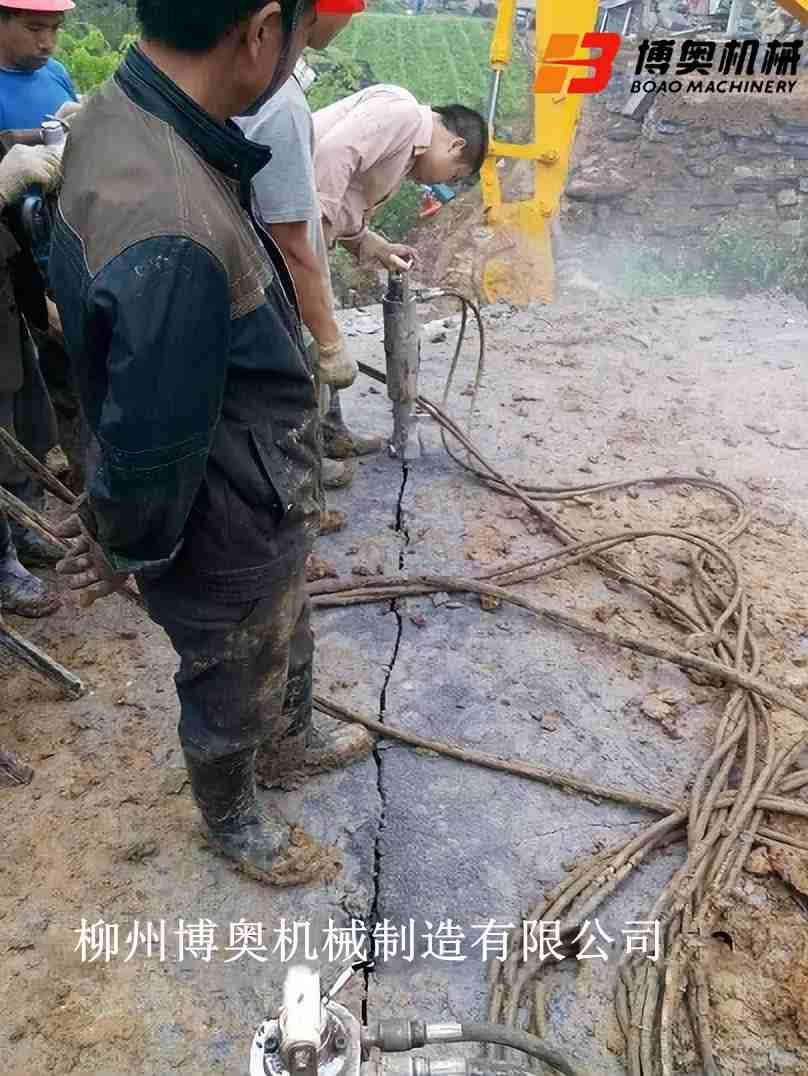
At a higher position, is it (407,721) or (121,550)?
(121,550)

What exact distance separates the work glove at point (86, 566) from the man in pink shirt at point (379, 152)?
2062 millimetres

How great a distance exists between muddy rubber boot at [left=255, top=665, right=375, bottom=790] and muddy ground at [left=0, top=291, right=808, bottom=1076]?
53 millimetres

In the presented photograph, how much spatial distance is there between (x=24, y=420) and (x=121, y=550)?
6.06ft

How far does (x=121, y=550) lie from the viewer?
1.64 m

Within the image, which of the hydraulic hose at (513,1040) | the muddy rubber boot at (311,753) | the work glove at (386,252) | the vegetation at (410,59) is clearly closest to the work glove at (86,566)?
the muddy rubber boot at (311,753)

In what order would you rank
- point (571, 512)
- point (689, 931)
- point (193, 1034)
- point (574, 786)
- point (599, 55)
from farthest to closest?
1. point (599, 55)
2. point (571, 512)
3. point (574, 786)
4. point (689, 931)
5. point (193, 1034)

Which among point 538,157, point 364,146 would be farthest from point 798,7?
point 364,146

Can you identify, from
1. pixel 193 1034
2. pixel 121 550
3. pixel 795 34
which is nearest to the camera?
pixel 121 550

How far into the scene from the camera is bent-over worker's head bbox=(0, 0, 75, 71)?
10.3ft

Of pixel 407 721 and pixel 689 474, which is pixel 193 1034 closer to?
pixel 407 721

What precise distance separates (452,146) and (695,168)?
8.41 metres

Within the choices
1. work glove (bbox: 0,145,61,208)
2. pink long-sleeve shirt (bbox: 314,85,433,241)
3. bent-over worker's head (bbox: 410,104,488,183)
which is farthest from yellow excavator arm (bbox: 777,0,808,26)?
work glove (bbox: 0,145,61,208)

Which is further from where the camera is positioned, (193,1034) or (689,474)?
(689,474)

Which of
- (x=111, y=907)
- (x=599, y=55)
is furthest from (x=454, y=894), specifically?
(x=599, y=55)
